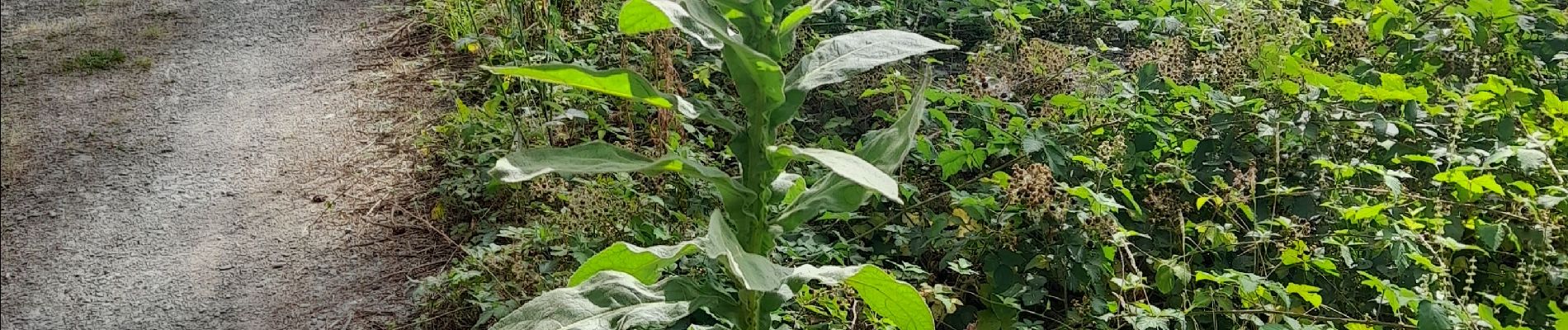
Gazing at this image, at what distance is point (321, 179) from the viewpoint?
13.0 feet

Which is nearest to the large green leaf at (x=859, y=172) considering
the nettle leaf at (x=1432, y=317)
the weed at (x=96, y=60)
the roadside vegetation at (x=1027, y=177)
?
the roadside vegetation at (x=1027, y=177)

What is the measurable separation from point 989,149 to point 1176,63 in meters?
0.89

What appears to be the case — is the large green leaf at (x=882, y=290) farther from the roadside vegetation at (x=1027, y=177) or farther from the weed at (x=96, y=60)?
the weed at (x=96, y=60)

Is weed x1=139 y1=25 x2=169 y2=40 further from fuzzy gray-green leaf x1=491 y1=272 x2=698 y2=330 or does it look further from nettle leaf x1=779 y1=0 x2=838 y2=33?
nettle leaf x1=779 y1=0 x2=838 y2=33

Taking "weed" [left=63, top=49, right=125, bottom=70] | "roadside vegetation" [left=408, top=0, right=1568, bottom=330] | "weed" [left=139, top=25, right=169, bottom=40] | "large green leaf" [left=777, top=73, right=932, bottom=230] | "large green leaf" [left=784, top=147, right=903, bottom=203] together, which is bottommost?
"weed" [left=139, top=25, right=169, bottom=40]

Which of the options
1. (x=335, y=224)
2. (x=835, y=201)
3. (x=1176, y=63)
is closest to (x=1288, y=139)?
(x=1176, y=63)

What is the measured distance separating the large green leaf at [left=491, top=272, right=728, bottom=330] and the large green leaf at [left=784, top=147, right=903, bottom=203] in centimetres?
44

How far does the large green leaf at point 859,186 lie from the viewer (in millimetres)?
2006

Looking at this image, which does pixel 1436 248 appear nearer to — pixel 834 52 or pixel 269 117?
pixel 834 52

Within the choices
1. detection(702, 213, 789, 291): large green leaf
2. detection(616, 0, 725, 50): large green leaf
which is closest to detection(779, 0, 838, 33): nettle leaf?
detection(616, 0, 725, 50): large green leaf

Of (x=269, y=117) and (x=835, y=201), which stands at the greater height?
(x=835, y=201)

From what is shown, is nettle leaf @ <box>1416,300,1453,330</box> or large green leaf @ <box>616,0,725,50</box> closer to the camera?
large green leaf @ <box>616,0,725,50</box>

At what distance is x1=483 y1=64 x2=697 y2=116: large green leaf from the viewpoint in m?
1.72

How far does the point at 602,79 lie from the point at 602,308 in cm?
42
